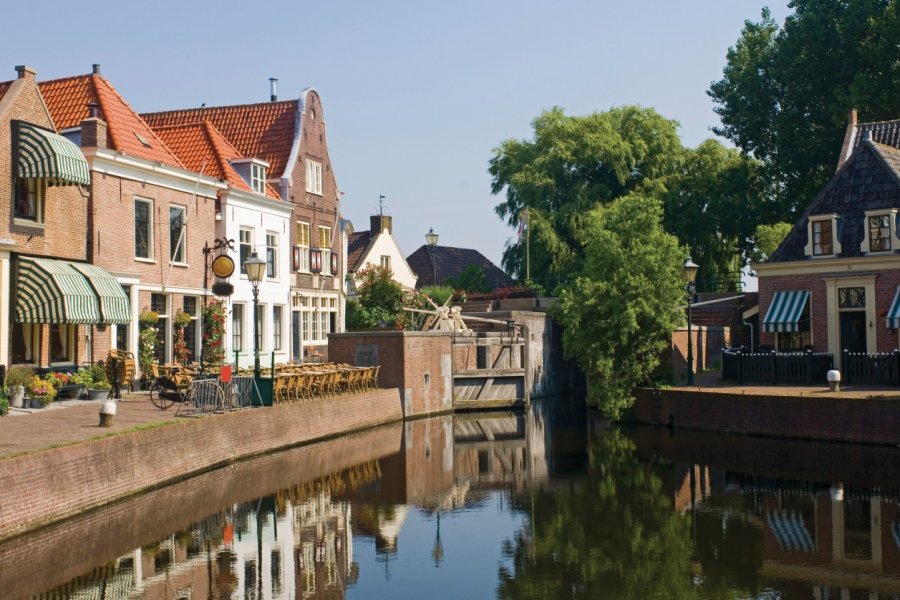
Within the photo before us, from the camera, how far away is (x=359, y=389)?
3122 cm

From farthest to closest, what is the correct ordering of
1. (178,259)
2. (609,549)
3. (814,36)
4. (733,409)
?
(814,36), (178,259), (733,409), (609,549)

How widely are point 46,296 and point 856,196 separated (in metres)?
24.0

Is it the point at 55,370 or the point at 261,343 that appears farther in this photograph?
the point at 261,343

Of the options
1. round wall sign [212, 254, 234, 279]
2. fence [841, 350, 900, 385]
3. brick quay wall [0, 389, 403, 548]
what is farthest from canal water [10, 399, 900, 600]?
round wall sign [212, 254, 234, 279]

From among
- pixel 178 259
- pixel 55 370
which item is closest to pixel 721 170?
pixel 178 259

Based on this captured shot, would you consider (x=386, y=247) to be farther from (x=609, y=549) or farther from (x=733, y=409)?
(x=609, y=549)

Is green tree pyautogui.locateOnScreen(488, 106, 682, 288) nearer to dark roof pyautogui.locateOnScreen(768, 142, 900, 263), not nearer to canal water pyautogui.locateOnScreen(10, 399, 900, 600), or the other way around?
dark roof pyautogui.locateOnScreen(768, 142, 900, 263)

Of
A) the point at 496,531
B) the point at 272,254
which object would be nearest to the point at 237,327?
the point at 272,254

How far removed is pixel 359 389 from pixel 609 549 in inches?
672

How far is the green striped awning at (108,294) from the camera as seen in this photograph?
976 inches

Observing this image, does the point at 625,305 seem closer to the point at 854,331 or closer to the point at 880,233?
the point at 854,331

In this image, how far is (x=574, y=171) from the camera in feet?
178

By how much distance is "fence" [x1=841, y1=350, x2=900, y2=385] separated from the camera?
2725cm

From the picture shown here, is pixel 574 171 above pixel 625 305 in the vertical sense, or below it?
above
